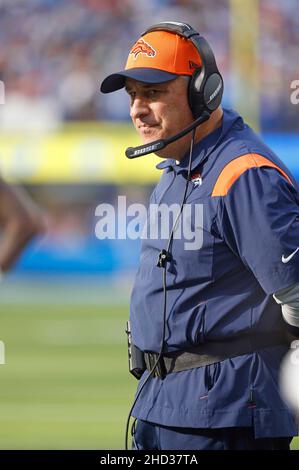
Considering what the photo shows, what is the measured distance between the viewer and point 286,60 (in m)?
17.7

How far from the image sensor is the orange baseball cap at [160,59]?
2.95 metres

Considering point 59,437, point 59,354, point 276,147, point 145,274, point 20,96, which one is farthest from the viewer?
point 20,96

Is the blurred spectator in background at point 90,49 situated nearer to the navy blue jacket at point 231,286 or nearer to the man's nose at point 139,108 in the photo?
the man's nose at point 139,108

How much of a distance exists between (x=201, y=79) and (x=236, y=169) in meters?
0.35

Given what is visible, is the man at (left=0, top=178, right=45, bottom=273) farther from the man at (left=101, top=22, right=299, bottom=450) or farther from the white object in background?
the white object in background

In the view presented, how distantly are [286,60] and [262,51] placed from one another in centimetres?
52

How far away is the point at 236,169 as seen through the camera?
9.25 feet

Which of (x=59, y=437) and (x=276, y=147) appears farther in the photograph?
(x=276, y=147)

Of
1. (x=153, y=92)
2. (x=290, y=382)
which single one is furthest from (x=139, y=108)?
(x=290, y=382)

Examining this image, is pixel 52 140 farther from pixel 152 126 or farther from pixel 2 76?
pixel 152 126

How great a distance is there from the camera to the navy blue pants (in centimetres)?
285

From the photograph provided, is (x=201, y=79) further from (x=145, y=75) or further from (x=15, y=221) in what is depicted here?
(x=15, y=221)

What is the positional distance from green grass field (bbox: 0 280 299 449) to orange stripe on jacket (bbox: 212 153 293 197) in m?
3.40

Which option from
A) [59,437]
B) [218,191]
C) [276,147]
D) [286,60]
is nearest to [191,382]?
[218,191]
